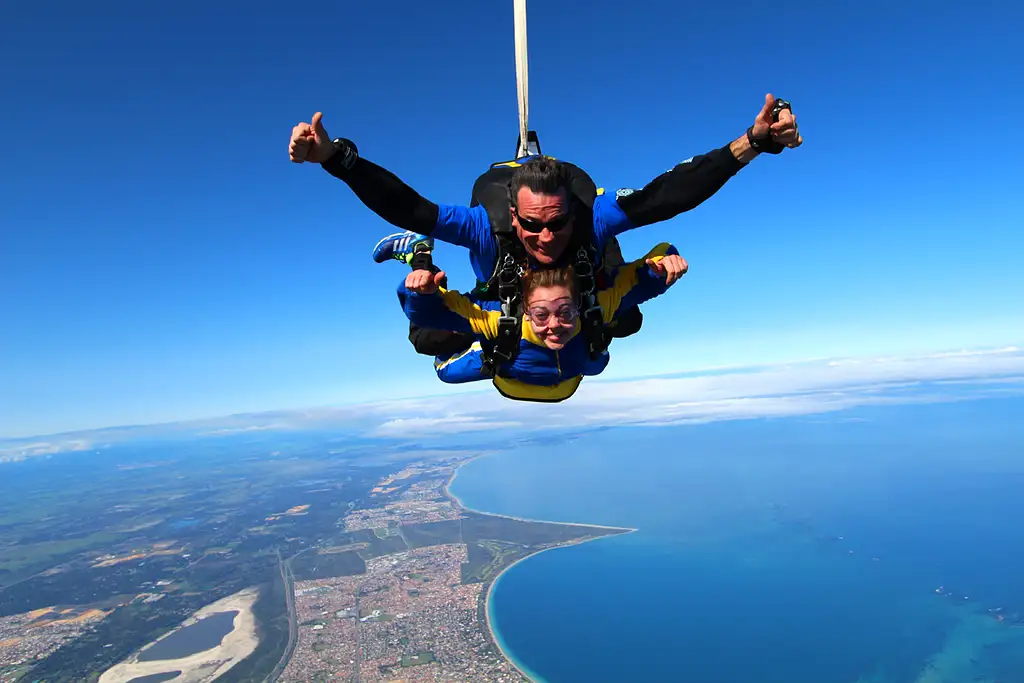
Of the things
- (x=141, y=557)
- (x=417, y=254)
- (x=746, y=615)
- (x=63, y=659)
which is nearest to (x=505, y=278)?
(x=417, y=254)

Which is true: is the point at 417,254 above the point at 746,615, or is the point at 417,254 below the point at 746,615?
above

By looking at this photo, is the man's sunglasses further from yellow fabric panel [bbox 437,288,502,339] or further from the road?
the road

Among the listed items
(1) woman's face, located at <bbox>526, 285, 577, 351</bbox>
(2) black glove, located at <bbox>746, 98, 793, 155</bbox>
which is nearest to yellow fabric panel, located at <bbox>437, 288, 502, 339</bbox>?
(1) woman's face, located at <bbox>526, 285, 577, 351</bbox>

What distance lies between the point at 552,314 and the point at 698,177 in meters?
0.99

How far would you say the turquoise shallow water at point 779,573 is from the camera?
27812mm

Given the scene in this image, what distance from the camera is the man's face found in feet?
8.52

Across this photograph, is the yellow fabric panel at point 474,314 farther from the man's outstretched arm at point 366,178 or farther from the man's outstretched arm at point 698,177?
the man's outstretched arm at point 698,177

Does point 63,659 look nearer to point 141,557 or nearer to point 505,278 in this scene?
point 141,557

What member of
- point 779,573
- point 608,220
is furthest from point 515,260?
point 779,573

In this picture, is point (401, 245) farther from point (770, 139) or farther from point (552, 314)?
point (770, 139)

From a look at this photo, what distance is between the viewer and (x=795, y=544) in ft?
154

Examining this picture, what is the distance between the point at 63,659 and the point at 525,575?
30.1 m

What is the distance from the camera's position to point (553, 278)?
277 cm

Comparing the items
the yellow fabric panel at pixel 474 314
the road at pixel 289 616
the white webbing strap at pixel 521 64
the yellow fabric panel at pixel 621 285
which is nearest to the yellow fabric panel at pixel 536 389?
the yellow fabric panel at pixel 474 314
